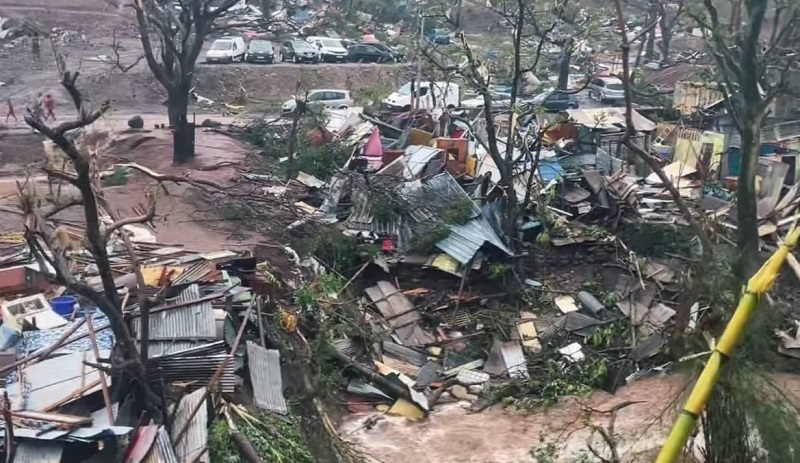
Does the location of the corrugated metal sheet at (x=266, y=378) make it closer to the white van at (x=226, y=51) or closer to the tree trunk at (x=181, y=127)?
the tree trunk at (x=181, y=127)

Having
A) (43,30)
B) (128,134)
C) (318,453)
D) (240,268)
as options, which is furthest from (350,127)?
(43,30)

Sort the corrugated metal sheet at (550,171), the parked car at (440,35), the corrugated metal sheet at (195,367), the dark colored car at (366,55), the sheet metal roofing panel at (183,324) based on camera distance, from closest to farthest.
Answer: the corrugated metal sheet at (195,367) < the sheet metal roofing panel at (183,324) < the corrugated metal sheet at (550,171) < the parked car at (440,35) < the dark colored car at (366,55)

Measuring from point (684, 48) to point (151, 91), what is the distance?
81.6ft

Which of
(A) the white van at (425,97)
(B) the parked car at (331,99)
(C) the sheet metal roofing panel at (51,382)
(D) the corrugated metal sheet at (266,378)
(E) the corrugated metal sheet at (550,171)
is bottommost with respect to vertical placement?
(D) the corrugated metal sheet at (266,378)

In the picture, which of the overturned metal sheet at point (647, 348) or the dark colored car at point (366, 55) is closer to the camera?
the overturned metal sheet at point (647, 348)

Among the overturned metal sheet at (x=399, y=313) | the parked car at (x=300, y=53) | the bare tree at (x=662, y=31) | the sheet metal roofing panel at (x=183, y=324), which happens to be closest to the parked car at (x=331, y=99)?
the parked car at (x=300, y=53)

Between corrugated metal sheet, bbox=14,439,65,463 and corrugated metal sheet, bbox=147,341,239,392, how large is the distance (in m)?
1.20

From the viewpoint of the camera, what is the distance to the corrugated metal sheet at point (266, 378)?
863 cm

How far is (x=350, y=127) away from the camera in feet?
63.2

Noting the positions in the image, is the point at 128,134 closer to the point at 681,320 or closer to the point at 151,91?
the point at 151,91

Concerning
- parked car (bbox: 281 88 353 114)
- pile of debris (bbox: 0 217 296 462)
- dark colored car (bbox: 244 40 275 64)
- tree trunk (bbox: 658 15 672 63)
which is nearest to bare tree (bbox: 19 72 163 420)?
pile of debris (bbox: 0 217 296 462)

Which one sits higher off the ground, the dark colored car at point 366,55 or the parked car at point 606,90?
the dark colored car at point 366,55

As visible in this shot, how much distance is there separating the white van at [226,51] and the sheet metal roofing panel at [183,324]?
2163 centimetres

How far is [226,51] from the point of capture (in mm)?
29328
